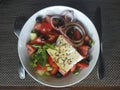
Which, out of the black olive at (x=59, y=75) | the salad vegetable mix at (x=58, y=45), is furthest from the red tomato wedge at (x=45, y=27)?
the black olive at (x=59, y=75)

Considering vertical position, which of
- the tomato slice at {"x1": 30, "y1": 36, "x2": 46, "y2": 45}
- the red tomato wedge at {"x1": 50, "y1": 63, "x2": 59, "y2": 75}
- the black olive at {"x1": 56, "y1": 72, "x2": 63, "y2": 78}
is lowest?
the black olive at {"x1": 56, "y1": 72, "x2": 63, "y2": 78}

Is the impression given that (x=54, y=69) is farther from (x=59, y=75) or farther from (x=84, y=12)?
(x=84, y=12)

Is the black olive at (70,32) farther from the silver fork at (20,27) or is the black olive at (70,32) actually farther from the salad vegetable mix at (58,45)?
the silver fork at (20,27)

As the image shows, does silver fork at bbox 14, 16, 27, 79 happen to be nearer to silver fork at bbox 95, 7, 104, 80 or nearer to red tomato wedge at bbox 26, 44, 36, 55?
red tomato wedge at bbox 26, 44, 36, 55

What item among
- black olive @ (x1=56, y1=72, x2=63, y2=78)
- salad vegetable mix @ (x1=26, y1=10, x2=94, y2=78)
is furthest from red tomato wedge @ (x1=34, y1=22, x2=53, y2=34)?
black olive @ (x1=56, y1=72, x2=63, y2=78)

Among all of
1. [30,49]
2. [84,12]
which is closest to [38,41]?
[30,49]

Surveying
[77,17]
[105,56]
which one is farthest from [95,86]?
[77,17]
